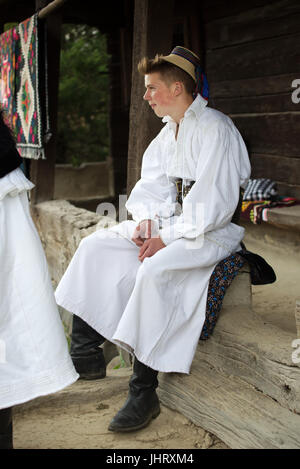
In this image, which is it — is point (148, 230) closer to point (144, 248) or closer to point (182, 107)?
point (144, 248)

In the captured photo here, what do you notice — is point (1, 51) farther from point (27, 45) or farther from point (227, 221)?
point (227, 221)

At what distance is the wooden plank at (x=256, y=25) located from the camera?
15.6 ft

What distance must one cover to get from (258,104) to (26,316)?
3.70 meters

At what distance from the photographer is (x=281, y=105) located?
16.3 ft

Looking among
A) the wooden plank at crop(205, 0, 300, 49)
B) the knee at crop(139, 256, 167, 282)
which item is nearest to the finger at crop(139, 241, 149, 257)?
the knee at crop(139, 256, 167, 282)

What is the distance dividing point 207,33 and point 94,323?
395 centimetres

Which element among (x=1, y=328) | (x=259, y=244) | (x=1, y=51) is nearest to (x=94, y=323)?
(x=1, y=328)

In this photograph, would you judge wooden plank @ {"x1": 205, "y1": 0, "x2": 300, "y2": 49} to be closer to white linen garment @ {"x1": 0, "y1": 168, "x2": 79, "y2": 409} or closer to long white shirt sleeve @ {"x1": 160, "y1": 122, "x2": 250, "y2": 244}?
long white shirt sleeve @ {"x1": 160, "y1": 122, "x2": 250, "y2": 244}

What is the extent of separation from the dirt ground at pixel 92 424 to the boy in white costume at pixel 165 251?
78 millimetres

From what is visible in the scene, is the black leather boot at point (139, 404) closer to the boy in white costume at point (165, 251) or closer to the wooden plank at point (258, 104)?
the boy in white costume at point (165, 251)

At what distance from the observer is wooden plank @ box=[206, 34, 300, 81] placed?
481cm

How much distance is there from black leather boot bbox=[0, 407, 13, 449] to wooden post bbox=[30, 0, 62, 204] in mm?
3900

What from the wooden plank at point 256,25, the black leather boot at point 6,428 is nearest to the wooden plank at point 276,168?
the wooden plank at point 256,25
